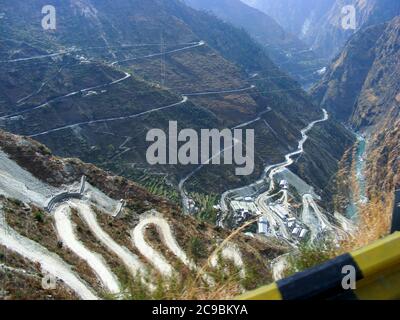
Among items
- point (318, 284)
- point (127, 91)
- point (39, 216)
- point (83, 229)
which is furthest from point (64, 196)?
point (127, 91)

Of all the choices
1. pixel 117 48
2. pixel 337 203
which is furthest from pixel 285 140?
pixel 337 203

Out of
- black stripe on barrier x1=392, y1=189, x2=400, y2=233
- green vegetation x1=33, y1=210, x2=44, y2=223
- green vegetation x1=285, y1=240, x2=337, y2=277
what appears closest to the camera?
black stripe on barrier x1=392, y1=189, x2=400, y2=233

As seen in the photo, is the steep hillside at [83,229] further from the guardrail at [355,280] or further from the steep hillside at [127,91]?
the steep hillside at [127,91]

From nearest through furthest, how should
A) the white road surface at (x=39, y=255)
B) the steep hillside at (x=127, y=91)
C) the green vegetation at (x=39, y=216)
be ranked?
the white road surface at (x=39, y=255)
the green vegetation at (x=39, y=216)
the steep hillside at (x=127, y=91)

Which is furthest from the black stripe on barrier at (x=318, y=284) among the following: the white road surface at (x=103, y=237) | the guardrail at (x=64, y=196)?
the guardrail at (x=64, y=196)

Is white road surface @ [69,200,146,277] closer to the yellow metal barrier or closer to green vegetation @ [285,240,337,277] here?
green vegetation @ [285,240,337,277]

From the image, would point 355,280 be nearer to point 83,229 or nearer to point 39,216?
point 83,229

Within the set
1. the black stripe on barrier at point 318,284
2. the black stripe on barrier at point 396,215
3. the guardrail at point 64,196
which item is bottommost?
the guardrail at point 64,196

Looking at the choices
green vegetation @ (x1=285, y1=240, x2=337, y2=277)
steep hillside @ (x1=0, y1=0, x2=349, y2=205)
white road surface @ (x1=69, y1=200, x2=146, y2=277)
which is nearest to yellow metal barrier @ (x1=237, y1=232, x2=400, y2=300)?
green vegetation @ (x1=285, y1=240, x2=337, y2=277)
